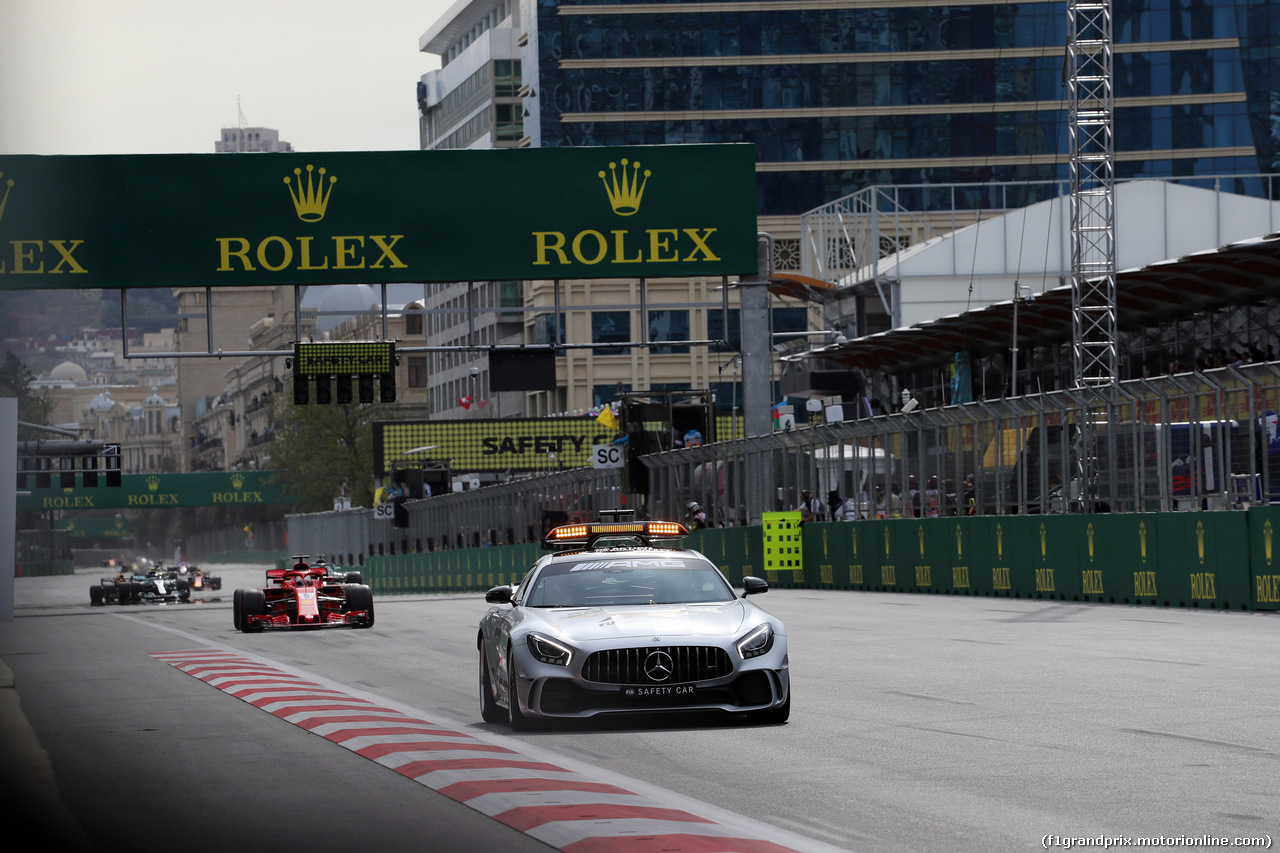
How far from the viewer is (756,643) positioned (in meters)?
12.4

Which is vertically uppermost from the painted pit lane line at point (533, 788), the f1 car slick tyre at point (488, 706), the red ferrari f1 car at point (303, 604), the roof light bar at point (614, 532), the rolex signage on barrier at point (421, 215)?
the rolex signage on barrier at point (421, 215)

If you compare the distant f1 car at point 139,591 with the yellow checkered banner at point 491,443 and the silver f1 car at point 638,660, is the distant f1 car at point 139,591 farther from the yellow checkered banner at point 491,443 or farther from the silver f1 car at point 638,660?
the silver f1 car at point 638,660

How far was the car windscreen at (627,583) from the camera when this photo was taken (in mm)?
13438

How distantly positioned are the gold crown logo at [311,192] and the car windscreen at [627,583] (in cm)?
2252

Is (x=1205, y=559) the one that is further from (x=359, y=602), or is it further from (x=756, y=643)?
(x=756, y=643)

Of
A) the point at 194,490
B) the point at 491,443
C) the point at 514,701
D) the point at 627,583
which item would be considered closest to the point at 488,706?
the point at 514,701

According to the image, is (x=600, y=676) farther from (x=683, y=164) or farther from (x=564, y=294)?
(x=564, y=294)

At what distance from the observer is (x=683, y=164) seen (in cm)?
3591

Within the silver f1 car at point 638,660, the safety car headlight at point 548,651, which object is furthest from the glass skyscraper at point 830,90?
the safety car headlight at point 548,651

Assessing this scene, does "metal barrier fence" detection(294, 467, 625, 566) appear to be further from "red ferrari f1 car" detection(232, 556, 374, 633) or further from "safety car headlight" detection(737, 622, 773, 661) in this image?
"safety car headlight" detection(737, 622, 773, 661)

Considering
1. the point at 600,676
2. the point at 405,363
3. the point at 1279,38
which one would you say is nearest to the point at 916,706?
the point at 600,676

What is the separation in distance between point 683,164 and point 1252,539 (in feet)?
48.0

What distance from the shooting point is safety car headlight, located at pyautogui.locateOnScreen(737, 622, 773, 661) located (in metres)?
12.3

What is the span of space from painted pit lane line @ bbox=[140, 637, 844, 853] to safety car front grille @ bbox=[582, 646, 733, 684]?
2.33ft
